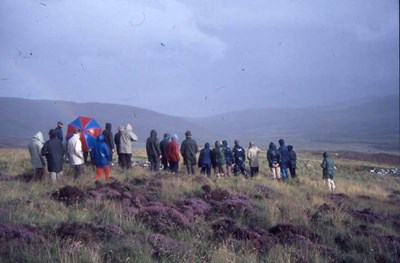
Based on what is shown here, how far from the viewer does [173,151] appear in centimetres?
1616

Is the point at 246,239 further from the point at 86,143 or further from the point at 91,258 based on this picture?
the point at 86,143

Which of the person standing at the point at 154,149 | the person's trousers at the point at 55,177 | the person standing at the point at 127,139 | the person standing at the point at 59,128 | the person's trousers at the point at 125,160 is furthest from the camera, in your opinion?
the person's trousers at the point at 125,160

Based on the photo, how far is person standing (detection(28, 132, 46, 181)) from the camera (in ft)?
41.7

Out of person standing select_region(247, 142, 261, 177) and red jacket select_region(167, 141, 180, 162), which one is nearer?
red jacket select_region(167, 141, 180, 162)

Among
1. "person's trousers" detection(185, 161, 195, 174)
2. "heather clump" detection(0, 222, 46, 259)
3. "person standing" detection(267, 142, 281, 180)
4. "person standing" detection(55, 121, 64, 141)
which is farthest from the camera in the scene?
"person standing" detection(267, 142, 281, 180)

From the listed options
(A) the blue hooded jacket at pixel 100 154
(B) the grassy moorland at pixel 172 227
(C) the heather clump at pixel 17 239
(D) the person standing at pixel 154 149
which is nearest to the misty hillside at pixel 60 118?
(D) the person standing at pixel 154 149

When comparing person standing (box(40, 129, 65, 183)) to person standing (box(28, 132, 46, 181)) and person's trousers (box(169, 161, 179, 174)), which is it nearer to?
person standing (box(28, 132, 46, 181))

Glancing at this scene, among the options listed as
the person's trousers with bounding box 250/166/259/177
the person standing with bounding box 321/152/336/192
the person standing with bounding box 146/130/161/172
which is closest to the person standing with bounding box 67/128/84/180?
the person standing with bounding box 146/130/161/172

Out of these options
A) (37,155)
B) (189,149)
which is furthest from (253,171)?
(37,155)

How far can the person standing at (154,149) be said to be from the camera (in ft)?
52.7

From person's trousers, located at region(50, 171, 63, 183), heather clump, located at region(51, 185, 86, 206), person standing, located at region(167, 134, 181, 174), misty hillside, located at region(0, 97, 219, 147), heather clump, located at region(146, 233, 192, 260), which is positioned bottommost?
heather clump, located at region(146, 233, 192, 260)

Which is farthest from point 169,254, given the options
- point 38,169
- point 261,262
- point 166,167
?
point 166,167

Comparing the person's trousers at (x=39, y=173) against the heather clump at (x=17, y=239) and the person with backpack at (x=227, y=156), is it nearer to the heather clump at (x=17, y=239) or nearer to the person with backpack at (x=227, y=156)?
the heather clump at (x=17, y=239)

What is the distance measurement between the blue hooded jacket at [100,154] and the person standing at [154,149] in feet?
9.33
